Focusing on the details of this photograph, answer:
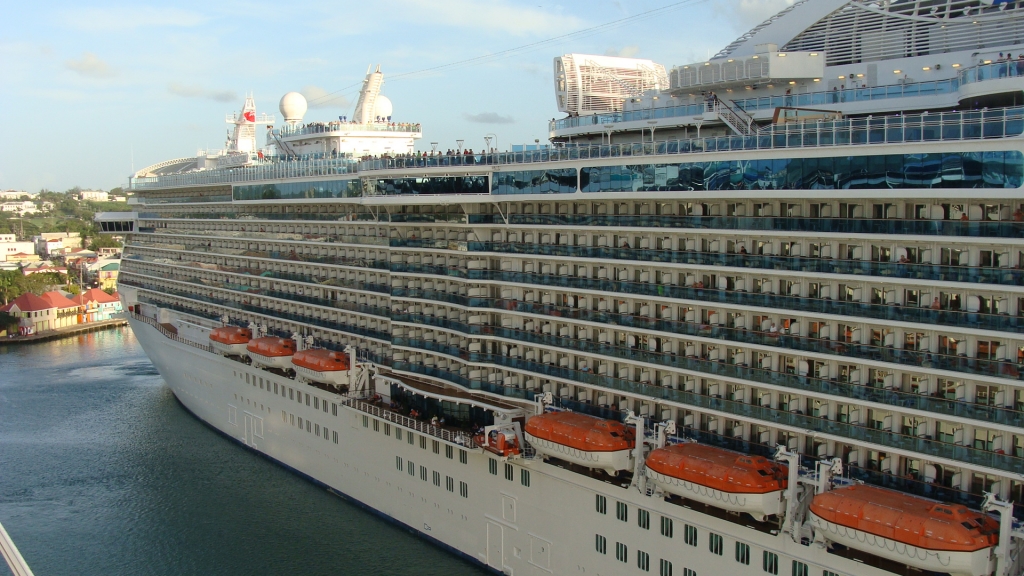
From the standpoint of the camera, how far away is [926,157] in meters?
14.7

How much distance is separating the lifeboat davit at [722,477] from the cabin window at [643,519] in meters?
1.05

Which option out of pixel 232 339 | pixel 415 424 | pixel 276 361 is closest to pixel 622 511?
pixel 415 424

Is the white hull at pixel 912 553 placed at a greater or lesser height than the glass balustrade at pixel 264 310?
lesser

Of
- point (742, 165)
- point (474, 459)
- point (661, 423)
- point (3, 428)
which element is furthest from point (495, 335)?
point (3, 428)

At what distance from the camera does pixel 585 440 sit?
1900 centimetres

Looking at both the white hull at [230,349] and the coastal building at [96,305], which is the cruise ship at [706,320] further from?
the coastal building at [96,305]

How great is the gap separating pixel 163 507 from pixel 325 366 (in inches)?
302

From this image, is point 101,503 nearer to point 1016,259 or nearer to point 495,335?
point 495,335

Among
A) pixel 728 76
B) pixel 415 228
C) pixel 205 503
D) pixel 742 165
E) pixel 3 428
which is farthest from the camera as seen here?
pixel 3 428

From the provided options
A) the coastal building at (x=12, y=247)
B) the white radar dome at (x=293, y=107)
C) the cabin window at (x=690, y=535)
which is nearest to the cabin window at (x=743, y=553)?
the cabin window at (x=690, y=535)

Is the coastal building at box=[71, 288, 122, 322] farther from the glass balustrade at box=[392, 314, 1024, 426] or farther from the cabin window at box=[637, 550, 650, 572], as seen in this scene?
the cabin window at box=[637, 550, 650, 572]

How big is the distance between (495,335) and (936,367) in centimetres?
1130

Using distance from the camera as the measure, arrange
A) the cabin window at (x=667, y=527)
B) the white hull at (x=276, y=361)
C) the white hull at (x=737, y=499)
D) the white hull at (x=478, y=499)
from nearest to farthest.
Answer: the white hull at (x=737, y=499)
the white hull at (x=478, y=499)
the cabin window at (x=667, y=527)
the white hull at (x=276, y=361)

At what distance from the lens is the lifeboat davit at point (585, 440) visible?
739 inches
